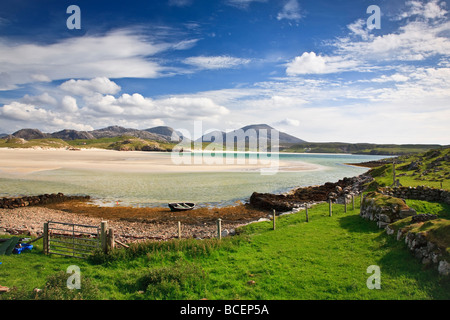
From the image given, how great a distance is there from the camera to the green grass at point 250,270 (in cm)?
970

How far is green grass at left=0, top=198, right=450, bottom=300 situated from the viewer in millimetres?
9703

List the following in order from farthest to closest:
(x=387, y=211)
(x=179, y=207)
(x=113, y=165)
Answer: (x=113, y=165) → (x=179, y=207) → (x=387, y=211)

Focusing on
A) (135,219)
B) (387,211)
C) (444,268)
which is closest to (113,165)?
(135,219)

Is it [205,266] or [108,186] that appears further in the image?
[108,186]

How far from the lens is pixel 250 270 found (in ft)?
39.3

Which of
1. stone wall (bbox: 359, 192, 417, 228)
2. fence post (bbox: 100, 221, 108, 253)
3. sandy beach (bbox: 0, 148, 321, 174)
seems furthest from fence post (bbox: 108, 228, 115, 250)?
sandy beach (bbox: 0, 148, 321, 174)

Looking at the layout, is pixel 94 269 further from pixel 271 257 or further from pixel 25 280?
pixel 271 257

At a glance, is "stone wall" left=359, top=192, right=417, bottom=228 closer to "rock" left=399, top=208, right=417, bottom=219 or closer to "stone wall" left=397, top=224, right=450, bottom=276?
"rock" left=399, top=208, right=417, bottom=219

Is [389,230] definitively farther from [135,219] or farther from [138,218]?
[138,218]

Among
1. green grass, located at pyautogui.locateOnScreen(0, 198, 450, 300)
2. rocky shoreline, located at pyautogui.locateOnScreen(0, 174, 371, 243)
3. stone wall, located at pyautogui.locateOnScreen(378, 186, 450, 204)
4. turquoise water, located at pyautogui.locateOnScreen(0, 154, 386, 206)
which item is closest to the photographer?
green grass, located at pyautogui.locateOnScreen(0, 198, 450, 300)

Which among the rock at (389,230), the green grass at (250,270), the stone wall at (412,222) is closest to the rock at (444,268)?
the stone wall at (412,222)
